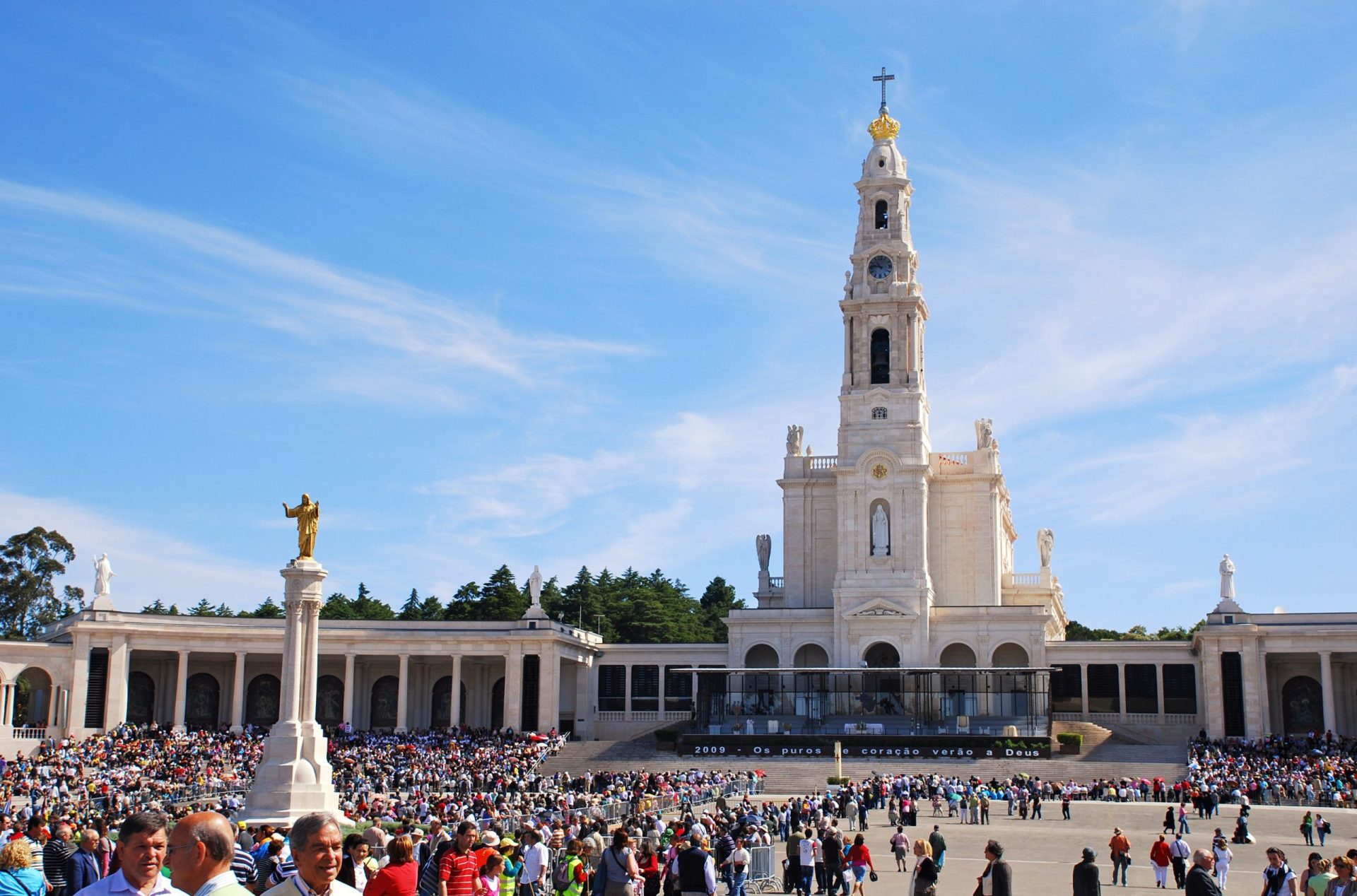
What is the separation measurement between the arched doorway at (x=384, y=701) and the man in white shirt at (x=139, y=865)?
2776 inches

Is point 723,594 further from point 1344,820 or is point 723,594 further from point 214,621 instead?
point 1344,820

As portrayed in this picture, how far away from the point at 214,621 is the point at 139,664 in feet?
17.6

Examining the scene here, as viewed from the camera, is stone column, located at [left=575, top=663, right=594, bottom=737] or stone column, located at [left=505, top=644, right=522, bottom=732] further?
stone column, located at [left=575, top=663, right=594, bottom=737]

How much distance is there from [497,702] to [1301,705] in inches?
1543

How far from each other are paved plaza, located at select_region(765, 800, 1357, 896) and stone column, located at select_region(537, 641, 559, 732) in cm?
2728

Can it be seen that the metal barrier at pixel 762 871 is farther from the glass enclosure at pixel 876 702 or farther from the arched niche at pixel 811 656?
the arched niche at pixel 811 656

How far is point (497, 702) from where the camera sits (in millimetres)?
77375

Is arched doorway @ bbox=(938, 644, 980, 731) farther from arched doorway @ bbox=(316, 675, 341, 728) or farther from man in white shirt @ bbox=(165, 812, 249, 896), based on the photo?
man in white shirt @ bbox=(165, 812, 249, 896)

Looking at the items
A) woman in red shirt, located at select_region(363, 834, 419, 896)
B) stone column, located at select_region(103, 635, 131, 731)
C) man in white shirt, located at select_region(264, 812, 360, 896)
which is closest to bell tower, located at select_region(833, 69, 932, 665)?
stone column, located at select_region(103, 635, 131, 731)

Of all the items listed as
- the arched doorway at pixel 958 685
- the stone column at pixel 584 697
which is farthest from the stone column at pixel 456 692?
the arched doorway at pixel 958 685

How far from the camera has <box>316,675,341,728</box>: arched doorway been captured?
246ft

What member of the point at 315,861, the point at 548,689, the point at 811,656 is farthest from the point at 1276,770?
the point at 315,861

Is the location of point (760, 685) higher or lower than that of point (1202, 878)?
higher

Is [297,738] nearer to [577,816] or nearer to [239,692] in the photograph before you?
[577,816]
